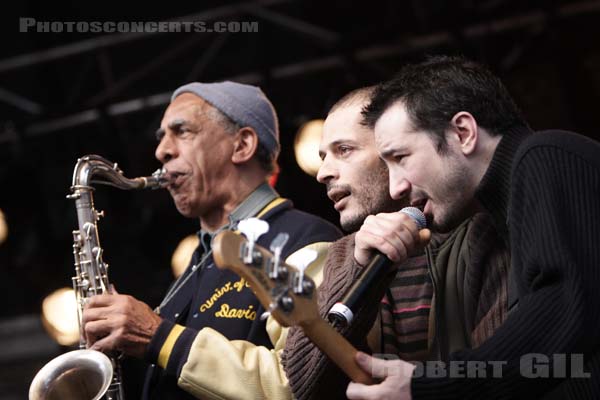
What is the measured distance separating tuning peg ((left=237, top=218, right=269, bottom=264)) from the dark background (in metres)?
3.47

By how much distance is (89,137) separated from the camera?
6711 millimetres

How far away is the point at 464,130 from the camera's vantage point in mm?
2578

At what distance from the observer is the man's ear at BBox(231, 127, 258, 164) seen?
3650mm

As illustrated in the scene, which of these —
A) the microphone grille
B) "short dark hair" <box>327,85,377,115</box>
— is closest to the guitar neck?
the microphone grille

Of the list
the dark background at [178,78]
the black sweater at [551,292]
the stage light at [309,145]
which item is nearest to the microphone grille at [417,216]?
the black sweater at [551,292]

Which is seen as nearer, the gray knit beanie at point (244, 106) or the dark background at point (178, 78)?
the gray knit beanie at point (244, 106)

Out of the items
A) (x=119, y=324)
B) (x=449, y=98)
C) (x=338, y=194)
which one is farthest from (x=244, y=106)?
(x=449, y=98)

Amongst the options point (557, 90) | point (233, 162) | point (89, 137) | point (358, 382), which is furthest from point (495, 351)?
point (89, 137)

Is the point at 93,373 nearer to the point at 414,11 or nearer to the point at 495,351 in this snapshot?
the point at 495,351

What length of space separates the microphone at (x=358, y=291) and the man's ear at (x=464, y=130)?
0.38 m

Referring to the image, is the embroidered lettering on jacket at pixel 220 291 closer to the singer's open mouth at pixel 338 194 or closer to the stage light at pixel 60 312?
the singer's open mouth at pixel 338 194

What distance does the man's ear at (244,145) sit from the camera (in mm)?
3650

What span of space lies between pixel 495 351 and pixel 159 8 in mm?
5890

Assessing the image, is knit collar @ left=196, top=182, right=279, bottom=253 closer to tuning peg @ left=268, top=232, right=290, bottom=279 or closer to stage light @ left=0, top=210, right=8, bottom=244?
tuning peg @ left=268, top=232, right=290, bottom=279
